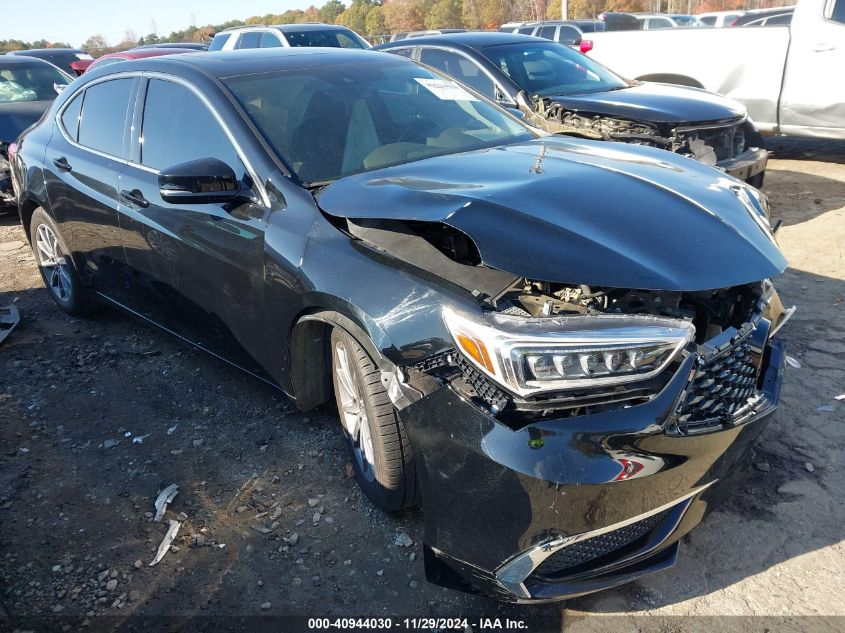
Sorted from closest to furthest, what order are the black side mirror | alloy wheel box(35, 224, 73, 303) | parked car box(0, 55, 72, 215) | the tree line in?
1. the black side mirror
2. alloy wheel box(35, 224, 73, 303)
3. parked car box(0, 55, 72, 215)
4. the tree line

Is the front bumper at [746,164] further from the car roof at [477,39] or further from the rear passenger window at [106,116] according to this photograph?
the rear passenger window at [106,116]

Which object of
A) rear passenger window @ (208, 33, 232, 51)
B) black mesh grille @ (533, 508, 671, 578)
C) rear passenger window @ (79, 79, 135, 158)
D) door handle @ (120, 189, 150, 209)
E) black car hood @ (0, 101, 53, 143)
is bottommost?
black mesh grille @ (533, 508, 671, 578)

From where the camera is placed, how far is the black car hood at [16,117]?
26.6ft

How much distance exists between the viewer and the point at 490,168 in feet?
9.26

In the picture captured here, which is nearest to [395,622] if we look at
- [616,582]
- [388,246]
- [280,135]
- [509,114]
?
[616,582]

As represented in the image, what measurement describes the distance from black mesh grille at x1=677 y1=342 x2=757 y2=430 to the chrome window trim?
0.26 meters

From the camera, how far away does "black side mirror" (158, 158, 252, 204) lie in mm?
2883

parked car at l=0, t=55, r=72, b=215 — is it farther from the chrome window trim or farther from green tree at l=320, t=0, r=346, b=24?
green tree at l=320, t=0, r=346, b=24

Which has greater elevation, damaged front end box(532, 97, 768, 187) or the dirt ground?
damaged front end box(532, 97, 768, 187)

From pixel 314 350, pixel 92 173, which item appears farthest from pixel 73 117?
pixel 314 350

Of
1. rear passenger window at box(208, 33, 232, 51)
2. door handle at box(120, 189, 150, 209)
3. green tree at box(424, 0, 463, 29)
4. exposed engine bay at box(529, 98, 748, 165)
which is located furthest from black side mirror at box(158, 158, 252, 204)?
green tree at box(424, 0, 463, 29)

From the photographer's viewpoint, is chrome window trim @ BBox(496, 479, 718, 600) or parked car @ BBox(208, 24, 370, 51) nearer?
chrome window trim @ BBox(496, 479, 718, 600)

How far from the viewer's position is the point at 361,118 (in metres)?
3.31

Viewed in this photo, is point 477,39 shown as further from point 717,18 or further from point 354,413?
point 717,18
